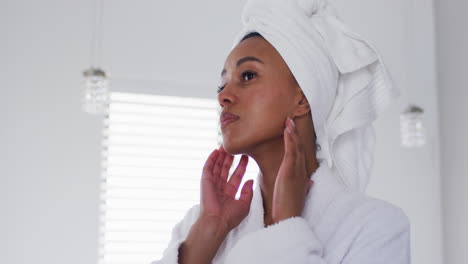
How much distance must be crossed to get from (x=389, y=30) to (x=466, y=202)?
1.24 meters

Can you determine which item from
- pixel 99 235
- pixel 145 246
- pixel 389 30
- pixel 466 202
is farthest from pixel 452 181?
pixel 99 235

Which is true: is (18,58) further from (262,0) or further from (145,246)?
(262,0)

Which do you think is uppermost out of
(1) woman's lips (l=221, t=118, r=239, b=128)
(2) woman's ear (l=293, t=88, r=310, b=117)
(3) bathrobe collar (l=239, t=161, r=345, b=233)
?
(2) woman's ear (l=293, t=88, r=310, b=117)

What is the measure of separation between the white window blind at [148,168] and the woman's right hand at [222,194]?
2.17 meters

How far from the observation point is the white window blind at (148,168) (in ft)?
11.1

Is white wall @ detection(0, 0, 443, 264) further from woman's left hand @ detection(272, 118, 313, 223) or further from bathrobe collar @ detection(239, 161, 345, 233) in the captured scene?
woman's left hand @ detection(272, 118, 313, 223)

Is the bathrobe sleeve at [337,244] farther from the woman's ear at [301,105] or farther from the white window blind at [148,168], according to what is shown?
the white window blind at [148,168]

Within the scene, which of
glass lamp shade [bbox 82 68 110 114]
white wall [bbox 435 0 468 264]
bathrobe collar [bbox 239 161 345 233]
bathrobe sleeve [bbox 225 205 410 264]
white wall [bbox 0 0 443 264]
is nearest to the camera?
bathrobe sleeve [bbox 225 205 410 264]

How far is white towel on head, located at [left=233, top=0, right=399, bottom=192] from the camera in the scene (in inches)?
49.6

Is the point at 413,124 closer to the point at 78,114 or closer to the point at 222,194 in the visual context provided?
the point at 78,114

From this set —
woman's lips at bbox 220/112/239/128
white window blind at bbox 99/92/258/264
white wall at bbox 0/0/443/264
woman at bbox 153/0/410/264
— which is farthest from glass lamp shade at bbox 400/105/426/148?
woman's lips at bbox 220/112/239/128

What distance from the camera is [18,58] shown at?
11.2 feet

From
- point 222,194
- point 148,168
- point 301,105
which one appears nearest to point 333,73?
point 301,105

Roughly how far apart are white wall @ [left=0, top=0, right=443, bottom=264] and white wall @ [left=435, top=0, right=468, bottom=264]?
101 mm
